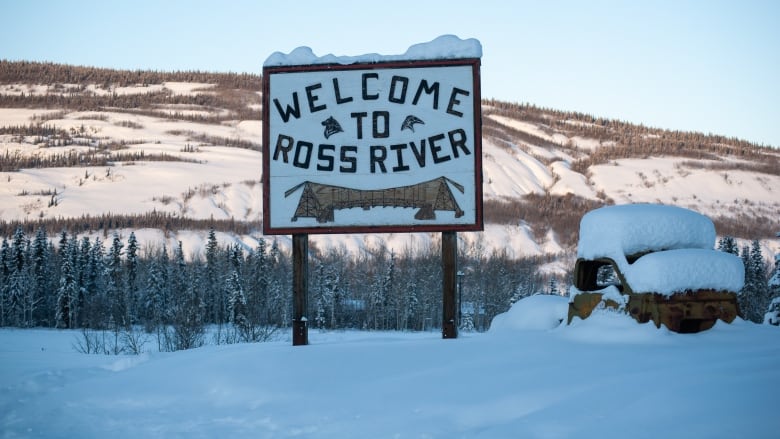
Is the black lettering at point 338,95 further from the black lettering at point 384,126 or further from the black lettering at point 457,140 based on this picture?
the black lettering at point 457,140

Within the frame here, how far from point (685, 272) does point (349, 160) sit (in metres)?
5.31

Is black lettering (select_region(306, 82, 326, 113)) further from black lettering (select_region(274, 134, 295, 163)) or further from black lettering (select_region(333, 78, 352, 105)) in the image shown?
black lettering (select_region(274, 134, 295, 163))

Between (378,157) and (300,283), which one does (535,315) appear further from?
(300,283)

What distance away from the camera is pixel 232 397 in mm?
7395

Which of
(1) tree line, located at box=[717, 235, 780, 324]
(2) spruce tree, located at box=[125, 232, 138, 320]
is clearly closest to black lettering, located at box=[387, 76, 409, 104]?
(1) tree line, located at box=[717, 235, 780, 324]

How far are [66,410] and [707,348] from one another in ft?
23.3

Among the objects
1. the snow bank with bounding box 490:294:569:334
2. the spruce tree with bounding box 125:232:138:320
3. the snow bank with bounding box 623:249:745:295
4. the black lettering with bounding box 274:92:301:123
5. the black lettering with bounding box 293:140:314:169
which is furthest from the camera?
the spruce tree with bounding box 125:232:138:320

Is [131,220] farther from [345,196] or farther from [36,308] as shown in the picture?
[345,196]

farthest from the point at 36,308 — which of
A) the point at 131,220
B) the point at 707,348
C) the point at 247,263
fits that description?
the point at 707,348

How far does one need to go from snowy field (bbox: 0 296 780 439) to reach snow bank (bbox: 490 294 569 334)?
63 cm

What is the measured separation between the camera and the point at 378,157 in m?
10.7

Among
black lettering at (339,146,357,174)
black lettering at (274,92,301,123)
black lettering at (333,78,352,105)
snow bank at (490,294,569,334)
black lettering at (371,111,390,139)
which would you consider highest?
black lettering at (333,78,352,105)

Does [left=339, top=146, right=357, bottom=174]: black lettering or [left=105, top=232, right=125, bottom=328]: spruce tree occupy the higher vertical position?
[left=339, top=146, right=357, bottom=174]: black lettering

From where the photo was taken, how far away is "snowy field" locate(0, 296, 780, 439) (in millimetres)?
5781
